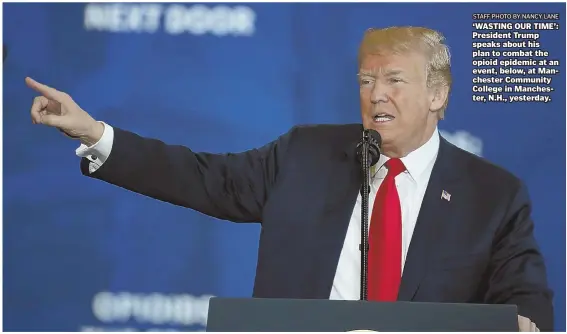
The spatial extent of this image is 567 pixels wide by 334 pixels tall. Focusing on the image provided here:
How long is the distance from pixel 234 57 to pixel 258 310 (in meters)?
1.44

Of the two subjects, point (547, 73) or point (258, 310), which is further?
point (547, 73)

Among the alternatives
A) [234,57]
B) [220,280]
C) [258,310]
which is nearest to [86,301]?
[220,280]

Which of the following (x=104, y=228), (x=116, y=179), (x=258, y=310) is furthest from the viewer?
(x=104, y=228)

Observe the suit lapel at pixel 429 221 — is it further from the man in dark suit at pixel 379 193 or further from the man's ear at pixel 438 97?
the man's ear at pixel 438 97

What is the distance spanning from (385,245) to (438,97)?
56 cm

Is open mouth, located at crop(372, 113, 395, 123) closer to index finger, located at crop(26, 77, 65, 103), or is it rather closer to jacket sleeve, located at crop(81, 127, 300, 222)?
jacket sleeve, located at crop(81, 127, 300, 222)

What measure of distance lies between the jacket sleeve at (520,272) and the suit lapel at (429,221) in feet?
0.63

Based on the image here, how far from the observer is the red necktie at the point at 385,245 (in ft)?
9.64

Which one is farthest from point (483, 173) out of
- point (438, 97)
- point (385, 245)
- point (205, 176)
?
point (205, 176)

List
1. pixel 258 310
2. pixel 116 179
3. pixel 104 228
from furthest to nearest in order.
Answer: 1. pixel 104 228
2. pixel 116 179
3. pixel 258 310

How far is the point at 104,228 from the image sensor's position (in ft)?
10.8

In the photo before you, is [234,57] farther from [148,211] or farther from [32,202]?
[32,202]

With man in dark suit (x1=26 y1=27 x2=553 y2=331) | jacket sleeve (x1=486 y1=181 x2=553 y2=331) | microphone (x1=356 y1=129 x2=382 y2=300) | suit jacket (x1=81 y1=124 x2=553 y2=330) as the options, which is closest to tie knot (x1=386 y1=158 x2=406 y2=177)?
man in dark suit (x1=26 y1=27 x2=553 y2=331)

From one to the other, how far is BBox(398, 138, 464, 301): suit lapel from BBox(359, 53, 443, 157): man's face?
0.11 metres
